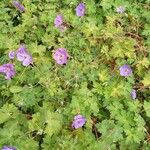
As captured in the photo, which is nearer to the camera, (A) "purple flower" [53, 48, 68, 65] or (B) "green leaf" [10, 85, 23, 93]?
(B) "green leaf" [10, 85, 23, 93]

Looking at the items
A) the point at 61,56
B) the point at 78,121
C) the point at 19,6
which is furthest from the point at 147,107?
the point at 19,6

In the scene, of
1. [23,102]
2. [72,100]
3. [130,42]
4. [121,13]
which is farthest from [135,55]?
[23,102]

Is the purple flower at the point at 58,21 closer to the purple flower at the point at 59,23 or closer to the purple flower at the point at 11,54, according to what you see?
the purple flower at the point at 59,23

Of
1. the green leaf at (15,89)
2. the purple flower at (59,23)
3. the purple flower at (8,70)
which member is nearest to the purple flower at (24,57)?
the purple flower at (8,70)

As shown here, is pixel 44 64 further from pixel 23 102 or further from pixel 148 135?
pixel 148 135

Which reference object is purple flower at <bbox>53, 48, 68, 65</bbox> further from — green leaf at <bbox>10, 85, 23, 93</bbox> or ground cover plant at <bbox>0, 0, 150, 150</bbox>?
green leaf at <bbox>10, 85, 23, 93</bbox>

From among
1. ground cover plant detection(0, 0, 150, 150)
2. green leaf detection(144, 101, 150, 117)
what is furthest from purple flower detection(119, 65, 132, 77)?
green leaf detection(144, 101, 150, 117)

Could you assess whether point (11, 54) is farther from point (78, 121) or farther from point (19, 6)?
point (78, 121)
